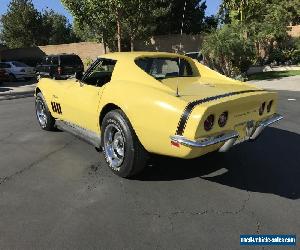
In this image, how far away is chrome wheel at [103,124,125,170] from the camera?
5.11 m

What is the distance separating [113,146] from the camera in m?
5.23

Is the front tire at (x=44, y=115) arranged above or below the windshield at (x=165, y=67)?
below

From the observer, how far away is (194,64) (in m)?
6.36

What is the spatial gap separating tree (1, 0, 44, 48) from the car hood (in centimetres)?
4184

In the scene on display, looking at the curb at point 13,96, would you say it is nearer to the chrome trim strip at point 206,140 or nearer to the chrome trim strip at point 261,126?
the chrome trim strip at point 261,126

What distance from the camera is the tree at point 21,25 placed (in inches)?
1713

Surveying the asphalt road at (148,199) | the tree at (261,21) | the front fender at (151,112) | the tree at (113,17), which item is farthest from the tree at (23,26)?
the front fender at (151,112)

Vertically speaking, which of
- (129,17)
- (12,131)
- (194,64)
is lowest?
(12,131)

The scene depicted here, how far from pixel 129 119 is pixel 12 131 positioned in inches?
161

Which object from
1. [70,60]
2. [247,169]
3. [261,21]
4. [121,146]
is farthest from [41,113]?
[261,21]

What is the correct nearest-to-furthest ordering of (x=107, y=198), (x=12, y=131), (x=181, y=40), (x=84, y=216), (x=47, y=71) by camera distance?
(x=84, y=216)
(x=107, y=198)
(x=12, y=131)
(x=47, y=71)
(x=181, y=40)

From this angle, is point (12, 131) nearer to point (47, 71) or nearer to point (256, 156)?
point (256, 156)

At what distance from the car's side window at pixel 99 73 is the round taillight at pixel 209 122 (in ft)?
6.54

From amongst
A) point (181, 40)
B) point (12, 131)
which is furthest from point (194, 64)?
point (181, 40)
